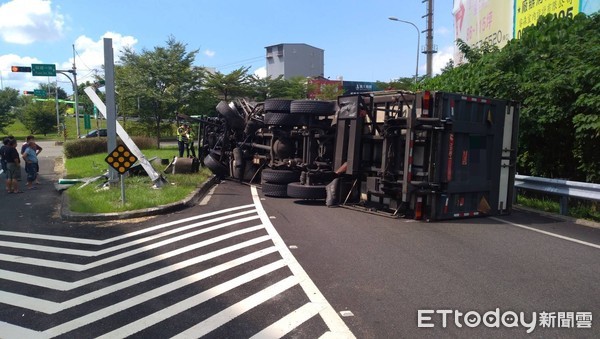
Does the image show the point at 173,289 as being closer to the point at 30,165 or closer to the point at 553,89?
the point at 553,89

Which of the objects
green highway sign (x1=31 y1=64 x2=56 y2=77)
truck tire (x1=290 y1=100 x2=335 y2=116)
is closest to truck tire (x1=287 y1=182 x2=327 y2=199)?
truck tire (x1=290 y1=100 x2=335 y2=116)

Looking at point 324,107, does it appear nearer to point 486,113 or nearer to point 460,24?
point 486,113

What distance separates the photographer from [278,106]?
11.7 metres

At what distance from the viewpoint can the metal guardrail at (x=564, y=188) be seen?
339 inches

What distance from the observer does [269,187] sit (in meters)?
11.6

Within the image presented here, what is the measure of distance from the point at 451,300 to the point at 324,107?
272 inches

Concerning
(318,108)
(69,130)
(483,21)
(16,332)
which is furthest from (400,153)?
(69,130)

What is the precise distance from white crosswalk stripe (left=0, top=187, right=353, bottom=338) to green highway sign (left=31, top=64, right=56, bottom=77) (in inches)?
1206

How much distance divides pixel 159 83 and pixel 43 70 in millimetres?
9887

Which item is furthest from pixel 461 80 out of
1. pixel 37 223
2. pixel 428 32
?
pixel 428 32

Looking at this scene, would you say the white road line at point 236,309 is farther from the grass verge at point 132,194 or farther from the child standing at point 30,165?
the child standing at point 30,165

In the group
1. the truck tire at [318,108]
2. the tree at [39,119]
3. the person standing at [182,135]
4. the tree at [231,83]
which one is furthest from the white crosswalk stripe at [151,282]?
the tree at [39,119]

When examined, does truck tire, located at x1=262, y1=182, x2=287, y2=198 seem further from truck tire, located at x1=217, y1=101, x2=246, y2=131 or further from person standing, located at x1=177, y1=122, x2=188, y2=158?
person standing, located at x1=177, y1=122, x2=188, y2=158

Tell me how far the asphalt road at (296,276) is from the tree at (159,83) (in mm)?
23076
